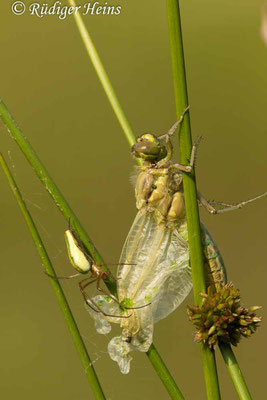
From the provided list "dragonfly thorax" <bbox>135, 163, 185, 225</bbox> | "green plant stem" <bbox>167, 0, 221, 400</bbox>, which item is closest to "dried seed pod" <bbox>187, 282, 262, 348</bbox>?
"green plant stem" <bbox>167, 0, 221, 400</bbox>

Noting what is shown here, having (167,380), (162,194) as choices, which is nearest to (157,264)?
(162,194)

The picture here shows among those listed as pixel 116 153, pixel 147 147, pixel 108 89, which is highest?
pixel 116 153

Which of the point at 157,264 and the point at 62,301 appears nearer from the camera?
the point at 62,301

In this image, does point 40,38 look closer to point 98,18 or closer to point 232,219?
point 98,18

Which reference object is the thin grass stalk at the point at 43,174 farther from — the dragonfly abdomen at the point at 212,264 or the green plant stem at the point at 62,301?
the dragonfly abdomen at the point at 212,264

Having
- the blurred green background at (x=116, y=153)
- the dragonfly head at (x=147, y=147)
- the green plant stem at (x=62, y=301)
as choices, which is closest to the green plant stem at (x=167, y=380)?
the green plant stem at (x=62, y=301)

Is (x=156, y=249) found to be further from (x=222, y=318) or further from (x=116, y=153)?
(x=116, y=153)

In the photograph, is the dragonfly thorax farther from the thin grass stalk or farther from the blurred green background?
the blurred green background
